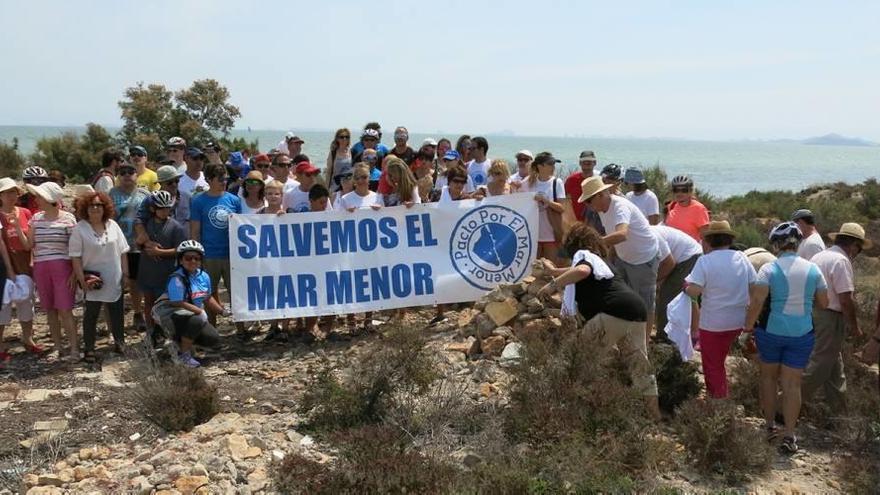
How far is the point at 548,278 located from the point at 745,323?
7.56 feet

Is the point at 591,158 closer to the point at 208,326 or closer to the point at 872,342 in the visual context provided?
the point at 872,342

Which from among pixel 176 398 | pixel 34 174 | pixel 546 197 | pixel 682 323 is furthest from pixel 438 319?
pixel 34 174

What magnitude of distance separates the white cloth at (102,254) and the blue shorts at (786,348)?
248 inches

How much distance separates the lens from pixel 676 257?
785cm

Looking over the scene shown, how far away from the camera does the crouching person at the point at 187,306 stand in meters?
7.78

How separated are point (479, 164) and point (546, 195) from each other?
6.12 feet

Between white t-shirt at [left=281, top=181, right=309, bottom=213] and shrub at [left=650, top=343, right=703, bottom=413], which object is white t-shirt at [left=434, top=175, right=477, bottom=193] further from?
shrub at [left=650, top=343, right=703, bottom=413]

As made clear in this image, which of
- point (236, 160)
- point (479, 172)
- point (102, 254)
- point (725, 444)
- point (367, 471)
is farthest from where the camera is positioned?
point (236, 160)

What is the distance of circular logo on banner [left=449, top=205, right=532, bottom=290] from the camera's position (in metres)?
9.32

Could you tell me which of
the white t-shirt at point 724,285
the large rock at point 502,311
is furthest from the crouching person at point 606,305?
the large rock at point 502,311

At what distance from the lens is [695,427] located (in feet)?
19.6

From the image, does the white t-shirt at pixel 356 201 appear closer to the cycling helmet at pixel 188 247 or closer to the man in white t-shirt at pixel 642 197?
the cycling helmet at pixel 188 247

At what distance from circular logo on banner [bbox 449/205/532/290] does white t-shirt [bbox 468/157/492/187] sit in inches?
58.9

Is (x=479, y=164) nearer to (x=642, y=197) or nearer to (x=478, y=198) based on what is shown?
(x=478, y=198)
